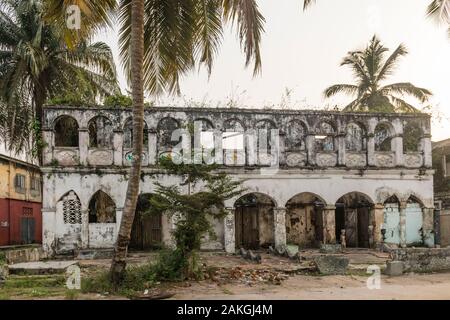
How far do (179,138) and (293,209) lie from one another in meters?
6.22

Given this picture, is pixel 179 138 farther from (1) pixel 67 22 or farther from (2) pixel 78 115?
(1) pixel 67 22

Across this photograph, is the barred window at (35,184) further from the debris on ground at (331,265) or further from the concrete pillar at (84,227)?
the debris on ground at (331,265)

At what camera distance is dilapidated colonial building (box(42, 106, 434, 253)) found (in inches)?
760

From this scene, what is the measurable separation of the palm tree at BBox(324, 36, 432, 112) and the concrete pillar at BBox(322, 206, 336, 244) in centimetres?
798

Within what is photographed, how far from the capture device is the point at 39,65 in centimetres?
1898

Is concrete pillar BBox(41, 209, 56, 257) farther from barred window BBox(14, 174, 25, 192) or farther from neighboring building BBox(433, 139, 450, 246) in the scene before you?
neighboring building BBox(433, 139, 450, 246)

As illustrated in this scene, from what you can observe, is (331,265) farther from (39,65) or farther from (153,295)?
(39,65)

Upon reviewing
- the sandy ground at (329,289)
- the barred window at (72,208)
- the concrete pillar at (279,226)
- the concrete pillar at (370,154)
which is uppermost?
the concrete pillar at (370,154)

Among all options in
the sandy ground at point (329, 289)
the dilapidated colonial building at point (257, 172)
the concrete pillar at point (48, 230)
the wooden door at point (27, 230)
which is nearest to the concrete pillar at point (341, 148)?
the dilapidated colonial building at point (257, 172)

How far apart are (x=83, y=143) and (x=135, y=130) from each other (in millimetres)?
9249

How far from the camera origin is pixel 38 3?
19781 millimetres

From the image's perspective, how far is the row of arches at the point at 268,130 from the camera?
20.7 meters

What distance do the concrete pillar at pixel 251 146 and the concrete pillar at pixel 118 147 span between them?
16.0ft
